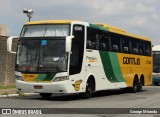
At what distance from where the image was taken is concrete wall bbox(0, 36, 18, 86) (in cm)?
2775

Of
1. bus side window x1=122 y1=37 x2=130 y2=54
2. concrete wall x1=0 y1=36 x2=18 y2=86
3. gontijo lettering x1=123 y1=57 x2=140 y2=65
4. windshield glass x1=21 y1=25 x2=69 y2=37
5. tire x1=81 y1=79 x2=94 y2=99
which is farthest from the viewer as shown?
concrete wall x1=0 y1=36 x2=18 y2=86

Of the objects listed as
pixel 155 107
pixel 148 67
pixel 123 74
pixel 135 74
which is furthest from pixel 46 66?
pixel 148 67

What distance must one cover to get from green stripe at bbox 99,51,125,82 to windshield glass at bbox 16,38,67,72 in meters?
3.43

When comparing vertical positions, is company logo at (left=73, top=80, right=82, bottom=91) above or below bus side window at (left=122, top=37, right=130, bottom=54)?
below

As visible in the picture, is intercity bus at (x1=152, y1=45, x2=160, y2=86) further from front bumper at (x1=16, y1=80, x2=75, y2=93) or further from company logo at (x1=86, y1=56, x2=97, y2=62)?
front bumper at (x1=16, y1=80, x2=75, y2=93)

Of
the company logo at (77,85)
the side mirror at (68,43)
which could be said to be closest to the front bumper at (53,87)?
the company logo at (77,85)

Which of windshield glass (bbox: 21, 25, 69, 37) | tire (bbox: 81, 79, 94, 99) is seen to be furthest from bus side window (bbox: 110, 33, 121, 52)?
windshield glass (bbox: 21, 25, 69, 37)

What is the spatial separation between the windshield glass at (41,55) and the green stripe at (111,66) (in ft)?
11.3

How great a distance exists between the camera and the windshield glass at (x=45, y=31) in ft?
62.5

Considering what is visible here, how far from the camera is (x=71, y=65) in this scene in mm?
18844

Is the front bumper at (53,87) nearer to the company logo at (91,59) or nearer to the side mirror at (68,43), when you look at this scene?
the side mirror at (68,43)

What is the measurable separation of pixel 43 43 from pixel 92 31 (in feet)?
9.21

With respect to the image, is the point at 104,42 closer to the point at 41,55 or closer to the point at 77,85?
the point at 77,85

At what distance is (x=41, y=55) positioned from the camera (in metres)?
18.8
